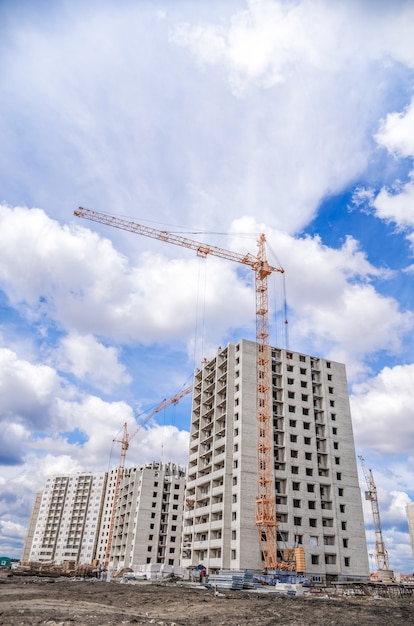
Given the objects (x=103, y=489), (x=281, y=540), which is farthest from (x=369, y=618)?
(x=103, y=489)

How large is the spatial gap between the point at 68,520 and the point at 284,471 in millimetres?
138920

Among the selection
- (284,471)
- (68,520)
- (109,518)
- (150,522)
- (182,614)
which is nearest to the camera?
(182,614)

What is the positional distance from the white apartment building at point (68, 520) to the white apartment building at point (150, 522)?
59235 millimetres

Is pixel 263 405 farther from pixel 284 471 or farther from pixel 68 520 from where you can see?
pixel 68 520

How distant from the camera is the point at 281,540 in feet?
241

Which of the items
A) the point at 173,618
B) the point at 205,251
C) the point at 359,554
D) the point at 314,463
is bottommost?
the point at 173,618

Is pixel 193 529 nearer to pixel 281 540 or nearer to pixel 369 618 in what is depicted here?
pixel 281 540

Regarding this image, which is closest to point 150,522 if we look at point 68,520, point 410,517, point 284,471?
point 284,471

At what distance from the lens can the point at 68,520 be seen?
186 metres

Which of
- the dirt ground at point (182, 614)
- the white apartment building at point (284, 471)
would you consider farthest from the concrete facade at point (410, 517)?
the dirt ground at point (182, 614)

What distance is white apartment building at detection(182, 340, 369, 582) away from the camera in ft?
245

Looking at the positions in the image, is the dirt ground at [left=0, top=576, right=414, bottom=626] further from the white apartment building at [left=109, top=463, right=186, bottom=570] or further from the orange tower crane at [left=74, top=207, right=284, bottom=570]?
the white apartment building at [left=109, top=463, right=186, bottom=570]


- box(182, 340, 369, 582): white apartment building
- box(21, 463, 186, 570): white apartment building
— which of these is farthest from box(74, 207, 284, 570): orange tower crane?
box(21, 463, 186, 570): white apartment building

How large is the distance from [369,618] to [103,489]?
174m
